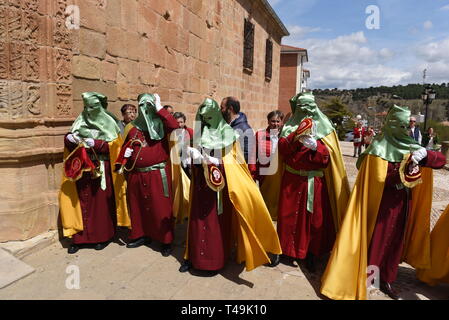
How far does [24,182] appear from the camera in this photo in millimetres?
3605

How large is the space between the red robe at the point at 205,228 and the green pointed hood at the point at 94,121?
4.21 feet

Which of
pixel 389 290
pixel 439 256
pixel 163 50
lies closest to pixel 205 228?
pixel 389 290

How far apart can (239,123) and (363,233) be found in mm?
1878

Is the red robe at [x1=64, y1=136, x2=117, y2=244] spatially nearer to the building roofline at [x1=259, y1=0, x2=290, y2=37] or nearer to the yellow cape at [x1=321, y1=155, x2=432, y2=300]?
the yellow cape at [x1=321, y1=155, x2=432, y2=300]

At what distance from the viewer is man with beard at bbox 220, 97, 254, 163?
149 inches

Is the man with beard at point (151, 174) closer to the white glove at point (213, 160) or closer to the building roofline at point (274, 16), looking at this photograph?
the white glove at point (213, 160)

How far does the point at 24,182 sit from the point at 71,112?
1007 millimetres

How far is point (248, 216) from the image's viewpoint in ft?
10.2

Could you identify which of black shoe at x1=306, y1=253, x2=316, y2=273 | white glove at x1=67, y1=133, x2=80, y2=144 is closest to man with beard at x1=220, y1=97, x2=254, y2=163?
black shoe at x1=306, y1=253, x2=316, y2=273

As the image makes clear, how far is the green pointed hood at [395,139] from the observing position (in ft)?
9.21

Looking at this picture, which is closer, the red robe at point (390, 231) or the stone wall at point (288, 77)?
the red robe at point (390, 231)

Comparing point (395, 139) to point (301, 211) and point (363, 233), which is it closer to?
point (363, 233)

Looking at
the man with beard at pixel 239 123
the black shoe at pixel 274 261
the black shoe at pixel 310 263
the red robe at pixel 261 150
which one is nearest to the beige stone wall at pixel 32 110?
the man with beard at pixel 239 123
